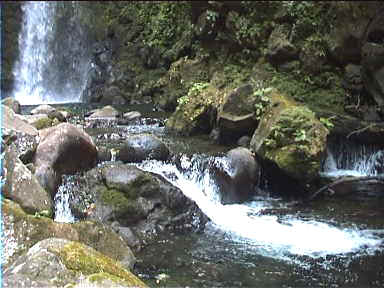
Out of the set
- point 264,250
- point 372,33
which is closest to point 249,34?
point 372,33

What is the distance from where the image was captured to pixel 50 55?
22641 mm

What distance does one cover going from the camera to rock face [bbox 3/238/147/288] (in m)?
3.43

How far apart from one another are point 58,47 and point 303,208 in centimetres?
1689

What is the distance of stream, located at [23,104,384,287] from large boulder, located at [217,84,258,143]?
933mm

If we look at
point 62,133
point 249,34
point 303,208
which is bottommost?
point 303,208

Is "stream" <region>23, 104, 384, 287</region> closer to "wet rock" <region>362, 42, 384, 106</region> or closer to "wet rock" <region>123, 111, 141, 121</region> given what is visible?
"wet rock" <region>362, 42, 384, 106</region>

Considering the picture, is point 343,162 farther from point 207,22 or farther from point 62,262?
point 62,262

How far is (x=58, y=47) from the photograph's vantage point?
2284cm

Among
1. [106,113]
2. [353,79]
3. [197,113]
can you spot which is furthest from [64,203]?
[353,79]

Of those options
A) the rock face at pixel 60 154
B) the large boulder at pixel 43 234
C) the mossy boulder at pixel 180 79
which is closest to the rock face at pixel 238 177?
the rock face at pixel 60 154

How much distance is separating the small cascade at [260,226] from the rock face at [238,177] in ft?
0.49

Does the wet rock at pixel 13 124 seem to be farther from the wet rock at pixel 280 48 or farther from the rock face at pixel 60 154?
the wet rock at pixel 280 48

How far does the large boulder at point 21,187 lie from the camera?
658 cm

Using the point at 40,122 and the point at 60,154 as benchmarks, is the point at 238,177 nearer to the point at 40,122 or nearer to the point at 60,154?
the point at 60,154
